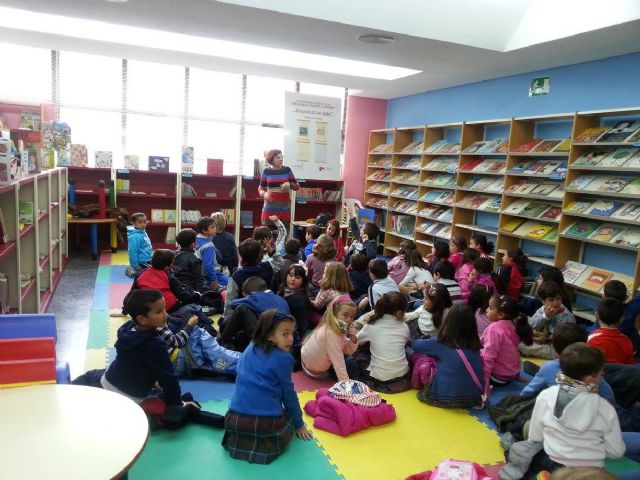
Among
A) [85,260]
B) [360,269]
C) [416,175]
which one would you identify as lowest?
[85,260]

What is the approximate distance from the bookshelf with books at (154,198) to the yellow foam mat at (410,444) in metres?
5.81

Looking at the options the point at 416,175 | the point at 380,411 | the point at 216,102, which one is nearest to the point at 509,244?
the point at 416,175

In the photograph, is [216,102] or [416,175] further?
[216,102]

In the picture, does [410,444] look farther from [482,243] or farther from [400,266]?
[482,243]

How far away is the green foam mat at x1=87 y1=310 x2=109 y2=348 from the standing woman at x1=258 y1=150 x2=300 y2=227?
2.47 metres

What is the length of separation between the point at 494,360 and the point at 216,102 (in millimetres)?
6891

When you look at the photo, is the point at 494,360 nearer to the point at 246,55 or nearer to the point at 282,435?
the point at 282,435

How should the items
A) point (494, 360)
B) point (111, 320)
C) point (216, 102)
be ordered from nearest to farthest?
point (494, 360) < point (111, 320) < point (216, 102)

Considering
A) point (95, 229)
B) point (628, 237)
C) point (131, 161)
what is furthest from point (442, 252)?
point (131, 161)

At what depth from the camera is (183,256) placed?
4.77m


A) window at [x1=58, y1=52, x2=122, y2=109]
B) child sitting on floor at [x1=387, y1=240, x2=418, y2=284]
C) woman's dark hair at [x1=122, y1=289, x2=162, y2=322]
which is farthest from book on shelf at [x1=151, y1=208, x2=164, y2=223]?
woman's dark hair at [x1=122, y1=289, x2=162, y2=322]

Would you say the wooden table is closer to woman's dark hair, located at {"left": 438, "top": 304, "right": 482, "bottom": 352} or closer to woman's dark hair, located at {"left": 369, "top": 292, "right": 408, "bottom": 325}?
woman's dark hair, located at {"left": 369, "top": 292, "right": 408, "bottom": 325}

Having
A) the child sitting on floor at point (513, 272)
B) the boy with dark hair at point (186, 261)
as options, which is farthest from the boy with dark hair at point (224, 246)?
the child sitting on floor at point (513, 272)

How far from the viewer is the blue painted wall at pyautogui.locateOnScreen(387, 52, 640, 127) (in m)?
5.22
